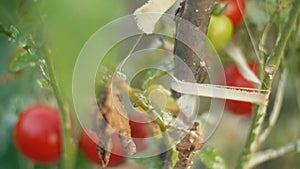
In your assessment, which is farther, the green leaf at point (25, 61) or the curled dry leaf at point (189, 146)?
the green leaf at point (25, 61)

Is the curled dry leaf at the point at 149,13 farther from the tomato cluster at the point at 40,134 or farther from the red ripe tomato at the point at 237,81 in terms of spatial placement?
the tomato cluster at the point at 40,134

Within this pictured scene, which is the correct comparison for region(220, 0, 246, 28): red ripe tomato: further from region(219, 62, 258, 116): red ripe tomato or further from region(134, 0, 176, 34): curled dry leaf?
region(134, 0, 176, 34): curled dry leaf

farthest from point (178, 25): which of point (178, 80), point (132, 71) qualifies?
point (132, 71)

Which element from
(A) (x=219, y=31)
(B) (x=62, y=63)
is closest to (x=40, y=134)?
(A) (x=219, y=31)

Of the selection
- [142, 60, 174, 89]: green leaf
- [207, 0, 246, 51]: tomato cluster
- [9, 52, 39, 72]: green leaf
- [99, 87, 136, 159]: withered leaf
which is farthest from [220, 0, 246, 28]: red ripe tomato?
[99, 87, 136, 159]: withered leaf

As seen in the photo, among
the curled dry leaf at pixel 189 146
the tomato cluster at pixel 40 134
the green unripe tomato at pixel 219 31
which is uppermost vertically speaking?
the green unripe tomato at pixel 219 31

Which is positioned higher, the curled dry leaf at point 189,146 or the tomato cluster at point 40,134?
the curled dry leaf at point 189,146

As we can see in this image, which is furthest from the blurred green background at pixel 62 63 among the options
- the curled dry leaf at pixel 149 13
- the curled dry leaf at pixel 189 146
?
the curled dry leaf at pixel 189 146
